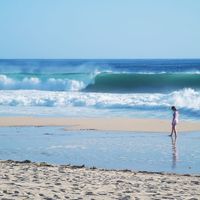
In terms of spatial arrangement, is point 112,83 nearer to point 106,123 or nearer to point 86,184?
point 106,123

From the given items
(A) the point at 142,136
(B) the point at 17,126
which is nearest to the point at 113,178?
(A) the point at 142,136

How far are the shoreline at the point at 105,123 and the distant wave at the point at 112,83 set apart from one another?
1938 centimetres

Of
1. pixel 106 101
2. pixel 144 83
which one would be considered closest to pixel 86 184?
pixel 106 101

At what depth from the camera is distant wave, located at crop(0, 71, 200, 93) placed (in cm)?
3934

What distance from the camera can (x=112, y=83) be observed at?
139 feet

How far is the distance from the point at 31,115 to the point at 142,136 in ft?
22.7

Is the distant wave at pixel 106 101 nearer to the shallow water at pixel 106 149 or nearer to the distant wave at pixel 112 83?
the shallow water at pixel 106 149

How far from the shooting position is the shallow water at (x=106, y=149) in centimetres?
1084

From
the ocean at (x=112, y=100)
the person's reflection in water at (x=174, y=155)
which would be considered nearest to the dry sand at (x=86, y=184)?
the person's reflection in water at (x=174, y=155)

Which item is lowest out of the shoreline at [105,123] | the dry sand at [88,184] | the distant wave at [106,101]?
the dry sand at [88,184]

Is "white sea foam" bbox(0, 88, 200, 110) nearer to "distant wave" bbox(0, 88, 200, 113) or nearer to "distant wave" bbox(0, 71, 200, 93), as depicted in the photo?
"distant wave" bbox(0, 88, 200, 113)

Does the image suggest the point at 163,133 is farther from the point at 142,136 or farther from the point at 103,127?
the point at 103,127

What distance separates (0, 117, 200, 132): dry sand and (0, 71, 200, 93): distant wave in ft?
63.7

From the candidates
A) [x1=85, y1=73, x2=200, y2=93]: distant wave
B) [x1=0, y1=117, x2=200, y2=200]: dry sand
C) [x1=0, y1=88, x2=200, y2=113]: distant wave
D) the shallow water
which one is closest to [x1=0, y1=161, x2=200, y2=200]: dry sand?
[x1=0, y1=117, x2=200, y2=200]: dry sand
